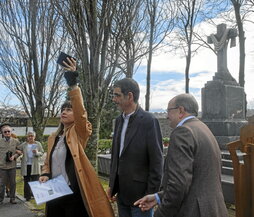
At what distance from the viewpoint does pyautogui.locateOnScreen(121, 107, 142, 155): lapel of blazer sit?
313 centimetres

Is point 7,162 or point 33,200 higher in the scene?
point 7,162

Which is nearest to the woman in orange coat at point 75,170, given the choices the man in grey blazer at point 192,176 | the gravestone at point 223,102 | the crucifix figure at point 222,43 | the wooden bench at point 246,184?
the man in grey blazer at point 192,176

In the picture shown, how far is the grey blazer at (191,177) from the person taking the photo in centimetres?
215

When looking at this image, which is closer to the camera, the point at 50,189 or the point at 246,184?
the point at 50,189

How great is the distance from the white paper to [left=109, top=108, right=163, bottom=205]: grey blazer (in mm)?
557

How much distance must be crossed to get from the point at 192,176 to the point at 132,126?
1.08 meters

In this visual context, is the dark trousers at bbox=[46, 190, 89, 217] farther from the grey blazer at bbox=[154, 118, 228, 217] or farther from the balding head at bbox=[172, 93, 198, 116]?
the balding head at bbox=[172, 93, 198, 116]

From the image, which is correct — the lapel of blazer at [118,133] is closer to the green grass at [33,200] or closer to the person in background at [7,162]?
the green grass at [33,200]

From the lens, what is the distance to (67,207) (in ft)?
10.4

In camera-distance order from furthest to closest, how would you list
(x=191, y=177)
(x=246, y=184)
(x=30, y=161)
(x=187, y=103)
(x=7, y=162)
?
1. (x=30, y=161)
2. (x=7, y=162)
3. (x=246, y=184)
4. (x=187, y=103)
5. (x=191, y=177)

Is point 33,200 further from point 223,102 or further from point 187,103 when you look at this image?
point 223,102

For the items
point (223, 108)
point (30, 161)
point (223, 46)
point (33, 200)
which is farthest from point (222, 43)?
point (33, 200)

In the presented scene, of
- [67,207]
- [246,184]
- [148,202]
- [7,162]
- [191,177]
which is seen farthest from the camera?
[7,162]

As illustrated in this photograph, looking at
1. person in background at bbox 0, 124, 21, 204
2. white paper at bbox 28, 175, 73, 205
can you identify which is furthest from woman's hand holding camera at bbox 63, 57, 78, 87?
Result: person in background at bbox 0, 124, 21, 204
